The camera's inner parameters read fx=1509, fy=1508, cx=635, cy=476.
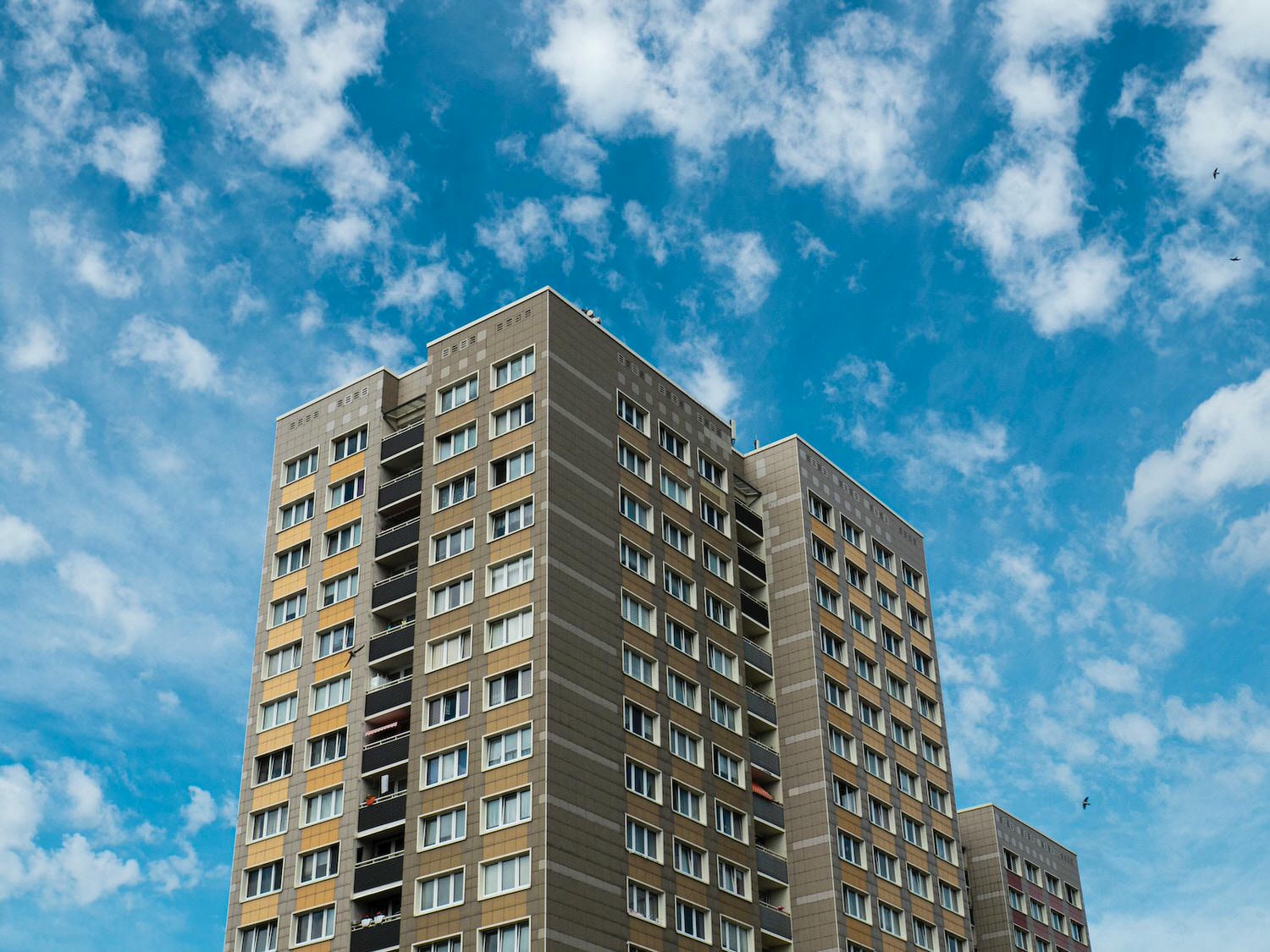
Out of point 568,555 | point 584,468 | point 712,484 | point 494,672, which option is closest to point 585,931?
point 494,672

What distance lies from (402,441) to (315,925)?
30314 mm

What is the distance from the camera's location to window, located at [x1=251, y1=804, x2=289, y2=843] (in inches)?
3467

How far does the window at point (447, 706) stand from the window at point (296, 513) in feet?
64.1

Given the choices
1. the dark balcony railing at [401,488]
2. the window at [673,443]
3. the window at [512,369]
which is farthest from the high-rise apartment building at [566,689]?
the window at [512,369]

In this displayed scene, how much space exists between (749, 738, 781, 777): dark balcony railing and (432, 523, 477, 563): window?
22.8 metres

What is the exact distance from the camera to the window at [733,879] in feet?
289

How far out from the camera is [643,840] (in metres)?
82.7

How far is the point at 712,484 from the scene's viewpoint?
103125mm

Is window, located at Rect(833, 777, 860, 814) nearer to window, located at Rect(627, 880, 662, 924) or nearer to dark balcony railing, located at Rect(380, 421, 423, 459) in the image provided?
window, located at Rect(627, 880, 662, 924)

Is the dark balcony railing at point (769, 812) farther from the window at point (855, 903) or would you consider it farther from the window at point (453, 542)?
the window at point (453, 542)

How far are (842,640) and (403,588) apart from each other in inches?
1285

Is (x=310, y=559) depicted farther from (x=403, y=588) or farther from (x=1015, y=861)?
(x=1015, y=861)

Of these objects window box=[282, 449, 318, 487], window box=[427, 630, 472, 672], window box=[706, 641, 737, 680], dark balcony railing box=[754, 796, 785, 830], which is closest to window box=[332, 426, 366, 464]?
window box=[282, 449, 318, 487]

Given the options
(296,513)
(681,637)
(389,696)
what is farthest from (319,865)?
(681,637)
